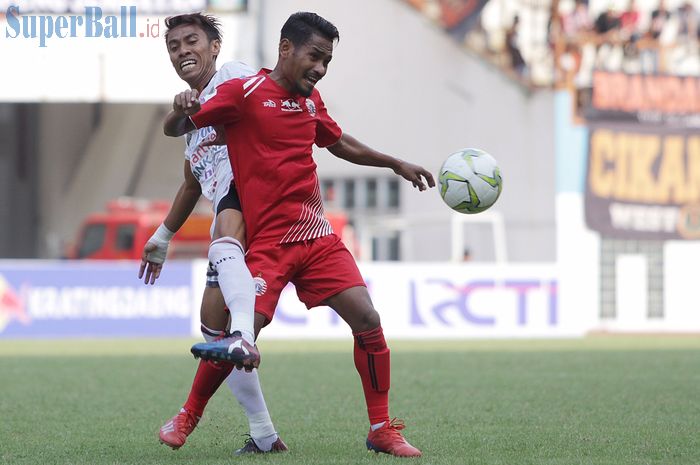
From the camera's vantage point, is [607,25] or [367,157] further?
[607,25]

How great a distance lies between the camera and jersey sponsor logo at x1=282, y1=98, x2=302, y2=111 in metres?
6.07

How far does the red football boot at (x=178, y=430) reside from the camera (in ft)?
20.2

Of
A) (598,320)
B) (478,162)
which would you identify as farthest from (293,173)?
(598,320)

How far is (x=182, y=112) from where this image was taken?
5.79 m

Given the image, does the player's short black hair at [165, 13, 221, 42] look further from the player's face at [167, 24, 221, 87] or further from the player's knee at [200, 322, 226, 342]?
the player's knee at [200, 322, 226, 342]

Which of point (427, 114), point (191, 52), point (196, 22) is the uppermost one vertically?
point (427, 114)

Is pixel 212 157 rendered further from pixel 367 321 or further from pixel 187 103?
pixel 367 321

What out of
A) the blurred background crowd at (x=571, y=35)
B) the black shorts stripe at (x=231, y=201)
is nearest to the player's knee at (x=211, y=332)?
the black shorts stripe at (x=231, y=201)

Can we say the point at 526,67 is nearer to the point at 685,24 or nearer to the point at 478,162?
the point at 685,24

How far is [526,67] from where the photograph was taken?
2706 cm

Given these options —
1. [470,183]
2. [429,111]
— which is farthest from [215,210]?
[429,111]

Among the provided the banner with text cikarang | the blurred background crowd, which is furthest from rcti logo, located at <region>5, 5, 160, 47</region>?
the banner with text cikarang

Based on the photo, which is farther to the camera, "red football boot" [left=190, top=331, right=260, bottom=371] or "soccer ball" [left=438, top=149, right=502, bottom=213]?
"soccer ball" [left=438, top=149, right=502, bottom=213]

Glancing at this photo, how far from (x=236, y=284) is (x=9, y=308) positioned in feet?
49.6
